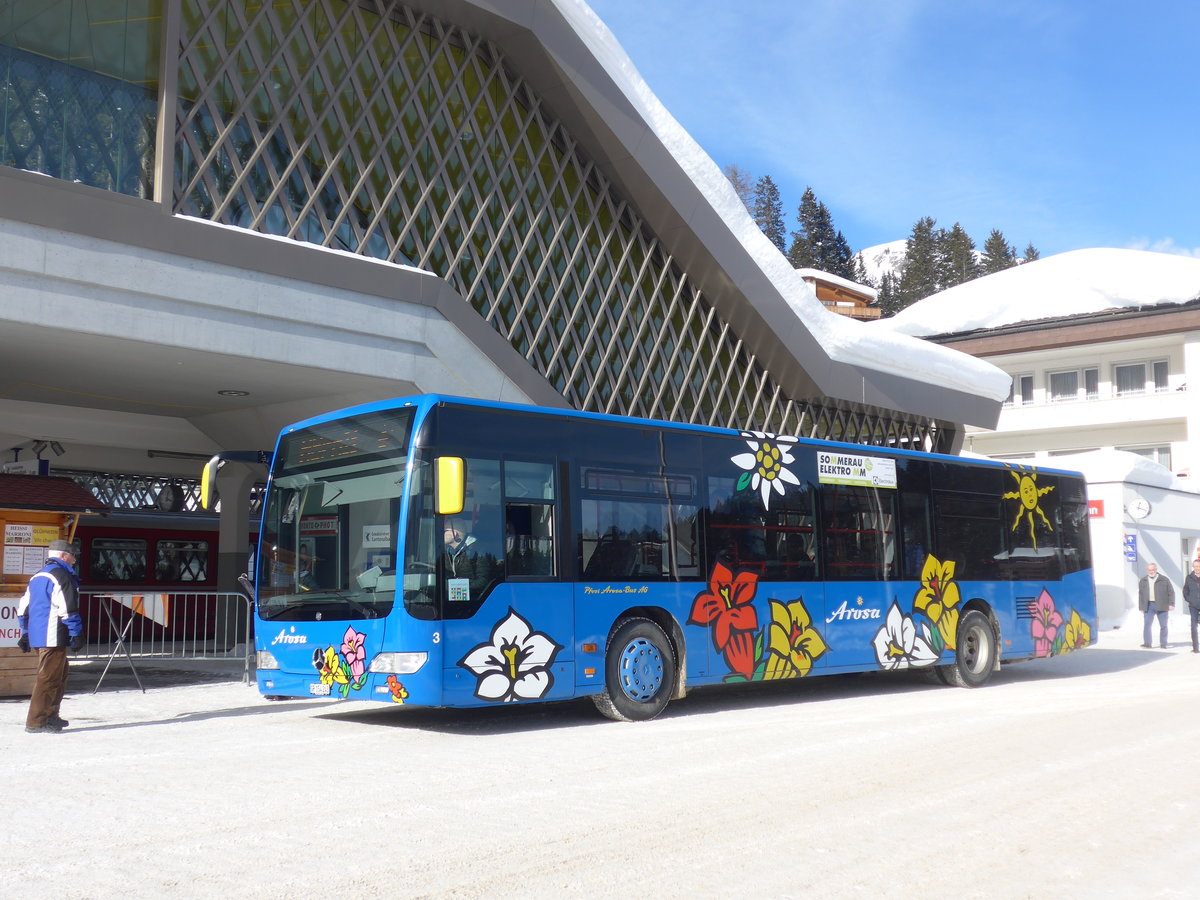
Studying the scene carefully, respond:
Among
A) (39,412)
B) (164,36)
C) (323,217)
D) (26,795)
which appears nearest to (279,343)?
(323,217)

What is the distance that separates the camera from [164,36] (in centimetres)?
1466

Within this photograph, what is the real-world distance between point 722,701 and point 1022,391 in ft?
121

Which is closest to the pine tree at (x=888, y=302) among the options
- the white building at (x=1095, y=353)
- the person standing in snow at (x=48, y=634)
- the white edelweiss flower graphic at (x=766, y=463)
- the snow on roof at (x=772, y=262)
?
the white building at (x=1095, y=353)

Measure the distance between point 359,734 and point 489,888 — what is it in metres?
5.69

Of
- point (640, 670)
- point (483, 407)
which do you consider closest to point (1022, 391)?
point (640, 670)

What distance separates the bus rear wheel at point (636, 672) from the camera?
11.3 metres

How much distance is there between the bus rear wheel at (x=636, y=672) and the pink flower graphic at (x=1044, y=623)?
7248 millimetres

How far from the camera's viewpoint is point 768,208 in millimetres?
114938

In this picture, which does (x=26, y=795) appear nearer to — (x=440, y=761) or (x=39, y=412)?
(x=440, y=761)

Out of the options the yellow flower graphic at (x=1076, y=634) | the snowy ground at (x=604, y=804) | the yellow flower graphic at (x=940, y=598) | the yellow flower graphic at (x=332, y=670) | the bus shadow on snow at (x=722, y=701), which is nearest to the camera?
the snowy ground at (x=604, y=804)

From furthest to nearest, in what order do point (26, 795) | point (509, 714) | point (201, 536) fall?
point (201, 536) < point (509, 714) < point (26, 795)

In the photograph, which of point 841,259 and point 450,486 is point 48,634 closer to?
point 450,486

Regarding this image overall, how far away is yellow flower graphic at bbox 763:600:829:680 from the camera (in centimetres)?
1289

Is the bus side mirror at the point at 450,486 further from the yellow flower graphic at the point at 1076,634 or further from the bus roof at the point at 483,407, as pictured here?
the yellow flower graphic at the point at 1076,634
